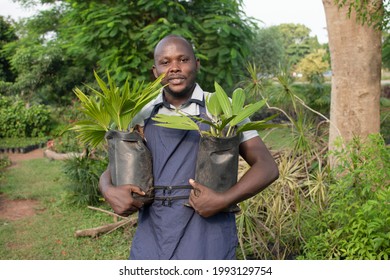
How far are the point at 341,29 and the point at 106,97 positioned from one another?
133 inches

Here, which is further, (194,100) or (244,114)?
(194,100)

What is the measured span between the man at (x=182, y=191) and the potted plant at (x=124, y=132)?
5 centimetres

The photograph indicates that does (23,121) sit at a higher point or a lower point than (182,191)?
lower

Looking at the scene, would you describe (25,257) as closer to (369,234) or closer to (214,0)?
(369,234)

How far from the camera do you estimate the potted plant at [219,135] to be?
1678 mm

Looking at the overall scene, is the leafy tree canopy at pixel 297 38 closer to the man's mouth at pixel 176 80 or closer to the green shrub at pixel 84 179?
the green shrub at pixel 84 179

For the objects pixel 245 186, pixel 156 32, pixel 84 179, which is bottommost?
pixel 84 179

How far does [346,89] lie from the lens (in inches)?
179

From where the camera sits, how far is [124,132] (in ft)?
5.74

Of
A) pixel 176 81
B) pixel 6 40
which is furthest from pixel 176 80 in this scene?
pixel 6 40

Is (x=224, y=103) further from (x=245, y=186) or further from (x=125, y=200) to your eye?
(x=125, y=200)

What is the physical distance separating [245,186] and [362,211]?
4.22ft

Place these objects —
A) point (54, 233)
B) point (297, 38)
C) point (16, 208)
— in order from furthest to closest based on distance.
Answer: point (297, 38), point (16, 208), point (54, 233)

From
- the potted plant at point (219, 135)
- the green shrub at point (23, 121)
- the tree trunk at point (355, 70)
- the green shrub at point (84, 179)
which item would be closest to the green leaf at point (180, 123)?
the potted plant at point (219, 135)
